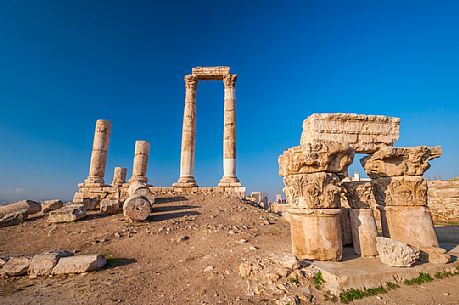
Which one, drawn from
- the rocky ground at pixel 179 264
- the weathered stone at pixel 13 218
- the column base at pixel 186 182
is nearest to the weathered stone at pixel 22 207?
the weathered stone at pixel 13 218

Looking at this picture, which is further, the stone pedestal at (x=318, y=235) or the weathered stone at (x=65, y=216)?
the weathered stone at (x=65, y=216)

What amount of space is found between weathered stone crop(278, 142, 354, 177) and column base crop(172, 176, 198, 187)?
11.4 metres

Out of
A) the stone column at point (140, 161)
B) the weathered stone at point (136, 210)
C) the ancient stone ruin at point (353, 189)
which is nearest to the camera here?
the ancient stone ruin at point (353, 189)

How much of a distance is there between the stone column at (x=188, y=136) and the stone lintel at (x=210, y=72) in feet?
1.41

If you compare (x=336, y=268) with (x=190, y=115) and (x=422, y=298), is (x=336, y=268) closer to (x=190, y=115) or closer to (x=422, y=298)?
(x=422, y=298)

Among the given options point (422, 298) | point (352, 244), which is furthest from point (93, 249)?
point (422, 298)

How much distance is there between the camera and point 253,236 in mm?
7629

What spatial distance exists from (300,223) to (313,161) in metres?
1.33

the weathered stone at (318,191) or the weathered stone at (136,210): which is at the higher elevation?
the weathered stone at (318,191)

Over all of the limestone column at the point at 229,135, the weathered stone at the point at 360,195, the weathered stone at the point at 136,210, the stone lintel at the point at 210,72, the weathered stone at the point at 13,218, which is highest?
the stone lintel at the point at 210,72

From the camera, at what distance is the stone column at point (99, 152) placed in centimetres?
1577

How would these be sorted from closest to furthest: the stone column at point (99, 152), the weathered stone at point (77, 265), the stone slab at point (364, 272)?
the stone slab at point (364, 272) → the weathered stone at point (77, 265) → the stone column at point (99, 152)

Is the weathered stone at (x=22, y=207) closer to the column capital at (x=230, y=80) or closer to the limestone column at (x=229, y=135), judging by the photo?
the limestone column at (x=229, y=135)

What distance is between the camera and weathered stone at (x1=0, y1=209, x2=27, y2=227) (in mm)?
9574
